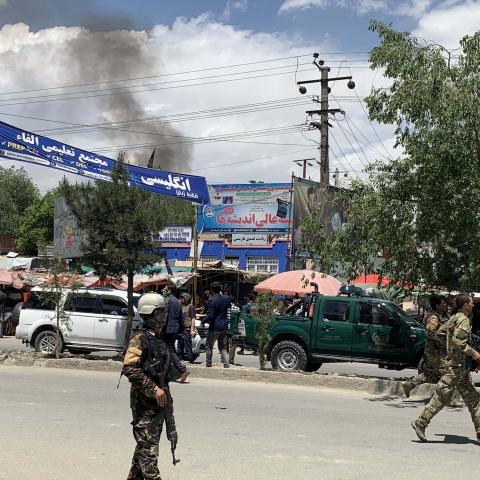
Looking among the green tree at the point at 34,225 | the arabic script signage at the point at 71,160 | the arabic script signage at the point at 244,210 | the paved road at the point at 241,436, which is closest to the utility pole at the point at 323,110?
the arabic script signage at the point at 244,210

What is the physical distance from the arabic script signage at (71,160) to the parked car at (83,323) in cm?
281

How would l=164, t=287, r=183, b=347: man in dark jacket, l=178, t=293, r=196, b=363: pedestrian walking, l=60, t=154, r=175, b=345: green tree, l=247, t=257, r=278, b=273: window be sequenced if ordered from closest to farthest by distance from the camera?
l=164, t=287, r=183, b=347: man in dark jacket < l=60, t=154, r=175, b=345: green tree < l=178, t=293, r=196, b=363: pedestrian walking < l=247, t=257, r=278, b=273: window

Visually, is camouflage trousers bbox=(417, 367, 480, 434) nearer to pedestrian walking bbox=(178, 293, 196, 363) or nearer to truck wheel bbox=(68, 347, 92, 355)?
pedestrian walking bbox=(178, 293, 196, 363)

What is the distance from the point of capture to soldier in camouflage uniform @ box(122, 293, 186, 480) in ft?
15.9

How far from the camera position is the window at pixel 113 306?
1582cm

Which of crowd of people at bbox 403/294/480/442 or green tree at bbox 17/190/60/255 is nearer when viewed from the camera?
crowd of people at bbox 403/294/480/442

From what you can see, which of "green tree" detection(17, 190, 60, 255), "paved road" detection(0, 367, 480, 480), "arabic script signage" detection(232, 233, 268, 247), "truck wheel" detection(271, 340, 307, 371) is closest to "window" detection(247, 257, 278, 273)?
"arabic script signage" detection(232, 233, 268, 247)

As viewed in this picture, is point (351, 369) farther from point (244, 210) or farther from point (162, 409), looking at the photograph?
point (244, 210)

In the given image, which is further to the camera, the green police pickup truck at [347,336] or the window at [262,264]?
the window at [262,264]

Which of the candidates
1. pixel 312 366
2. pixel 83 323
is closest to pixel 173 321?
pixel 312 366

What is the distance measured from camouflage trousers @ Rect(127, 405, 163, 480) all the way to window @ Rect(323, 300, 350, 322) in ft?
29.1

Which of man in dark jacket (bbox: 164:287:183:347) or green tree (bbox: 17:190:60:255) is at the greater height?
green tree (bbox: 17:190:60:255)

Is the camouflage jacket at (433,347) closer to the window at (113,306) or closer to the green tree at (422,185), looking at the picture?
the green tree at (422,185)

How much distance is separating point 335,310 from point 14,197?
54.1 metres
